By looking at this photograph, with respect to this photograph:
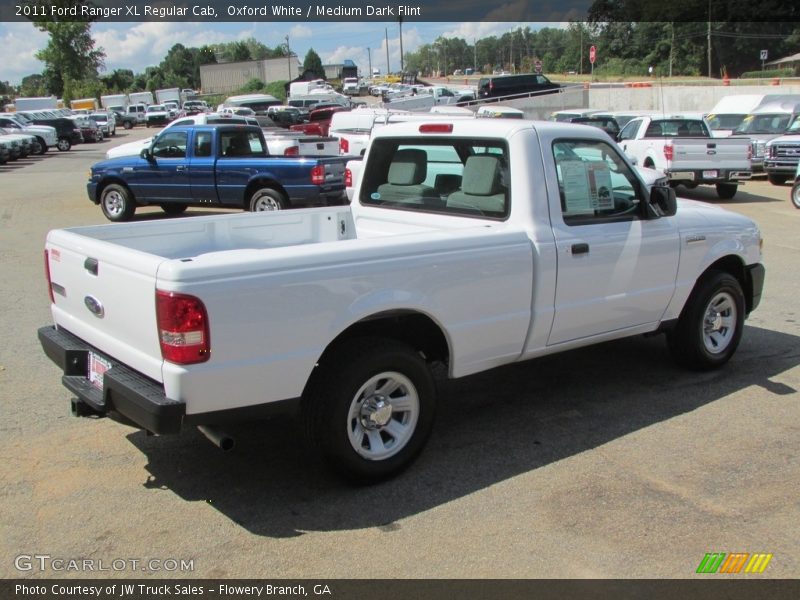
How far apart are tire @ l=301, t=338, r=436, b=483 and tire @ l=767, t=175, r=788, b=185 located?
1838 cm

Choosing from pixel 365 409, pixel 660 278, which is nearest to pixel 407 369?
pixel 365 409

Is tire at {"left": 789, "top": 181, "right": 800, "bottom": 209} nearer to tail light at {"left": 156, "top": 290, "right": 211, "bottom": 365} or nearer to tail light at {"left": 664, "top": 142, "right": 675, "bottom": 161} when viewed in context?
tail light at {"left": 664, "top": 142, "right": 675, "bottom": 161}

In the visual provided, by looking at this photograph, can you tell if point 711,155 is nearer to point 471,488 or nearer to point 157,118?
point 471,488

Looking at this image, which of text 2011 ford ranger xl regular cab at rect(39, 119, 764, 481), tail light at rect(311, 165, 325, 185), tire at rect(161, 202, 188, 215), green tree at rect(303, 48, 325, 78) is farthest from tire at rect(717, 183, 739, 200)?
green tree at rect(303, 48, 325, 78)

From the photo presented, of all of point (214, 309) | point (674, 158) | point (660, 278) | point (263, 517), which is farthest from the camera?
point (674, 158)

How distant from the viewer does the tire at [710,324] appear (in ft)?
19.1

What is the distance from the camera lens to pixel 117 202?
1498 cm

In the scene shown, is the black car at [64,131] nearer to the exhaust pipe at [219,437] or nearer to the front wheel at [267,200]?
the front wheel at [267,200]

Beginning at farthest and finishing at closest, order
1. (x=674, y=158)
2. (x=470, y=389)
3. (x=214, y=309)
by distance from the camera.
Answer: (x=674, y=158) < (x=470, y=389) < (x=214, y=309)

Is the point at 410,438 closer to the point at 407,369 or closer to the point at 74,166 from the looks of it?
the point at 407,369

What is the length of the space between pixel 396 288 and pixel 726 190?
15637 mm

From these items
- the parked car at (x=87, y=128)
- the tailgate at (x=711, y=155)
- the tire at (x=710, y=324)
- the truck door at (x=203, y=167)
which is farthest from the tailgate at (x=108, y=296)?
the parked car at (x=87, y=128)

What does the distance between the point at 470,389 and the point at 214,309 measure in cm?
278

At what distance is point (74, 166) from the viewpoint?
2948 centimetres
